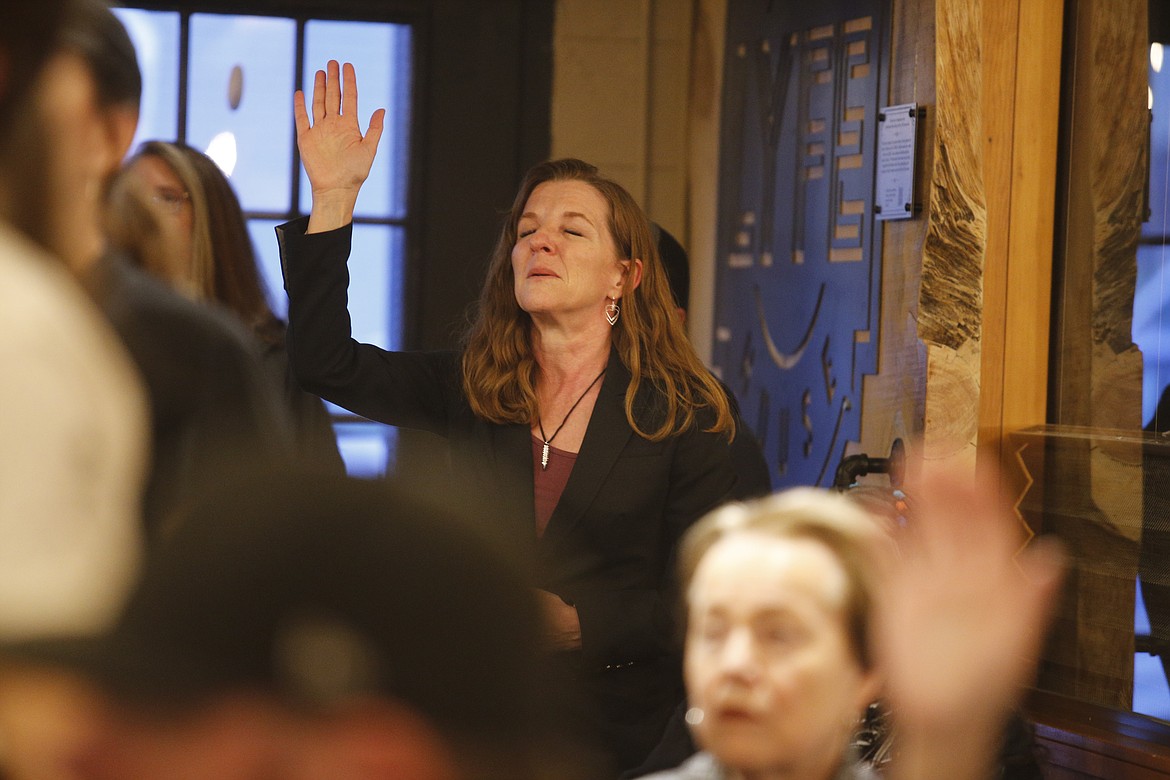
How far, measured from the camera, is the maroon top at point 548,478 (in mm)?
2059

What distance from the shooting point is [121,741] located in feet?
0.77

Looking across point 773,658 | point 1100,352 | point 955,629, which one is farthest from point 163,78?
point 955,629

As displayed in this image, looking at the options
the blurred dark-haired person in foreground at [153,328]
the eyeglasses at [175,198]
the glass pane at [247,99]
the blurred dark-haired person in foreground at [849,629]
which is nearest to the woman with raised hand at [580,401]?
the eyeglasses at [175,198]

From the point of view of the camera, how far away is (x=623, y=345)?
87.6 inches

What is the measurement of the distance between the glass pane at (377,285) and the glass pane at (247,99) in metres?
0.30

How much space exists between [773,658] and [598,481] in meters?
1.31

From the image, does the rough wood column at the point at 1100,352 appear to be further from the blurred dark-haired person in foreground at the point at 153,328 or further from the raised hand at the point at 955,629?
the blurred dark-haired person in foreground at the point at 153,328

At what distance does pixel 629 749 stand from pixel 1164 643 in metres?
1.13

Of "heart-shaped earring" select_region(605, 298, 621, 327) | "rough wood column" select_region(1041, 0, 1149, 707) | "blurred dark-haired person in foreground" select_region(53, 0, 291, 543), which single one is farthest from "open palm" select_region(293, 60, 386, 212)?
"rough wood column" select_region(1041, 0, 1149, 707)

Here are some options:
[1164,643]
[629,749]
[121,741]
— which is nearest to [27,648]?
[121,741]

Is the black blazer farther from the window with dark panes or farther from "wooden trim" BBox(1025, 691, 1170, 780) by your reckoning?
the window with dark panes

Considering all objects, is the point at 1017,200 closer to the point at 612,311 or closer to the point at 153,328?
the point at 612,311

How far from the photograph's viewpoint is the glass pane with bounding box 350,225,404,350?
4301 mm

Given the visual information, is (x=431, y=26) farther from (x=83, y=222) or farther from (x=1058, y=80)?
(x=83, y=222)
